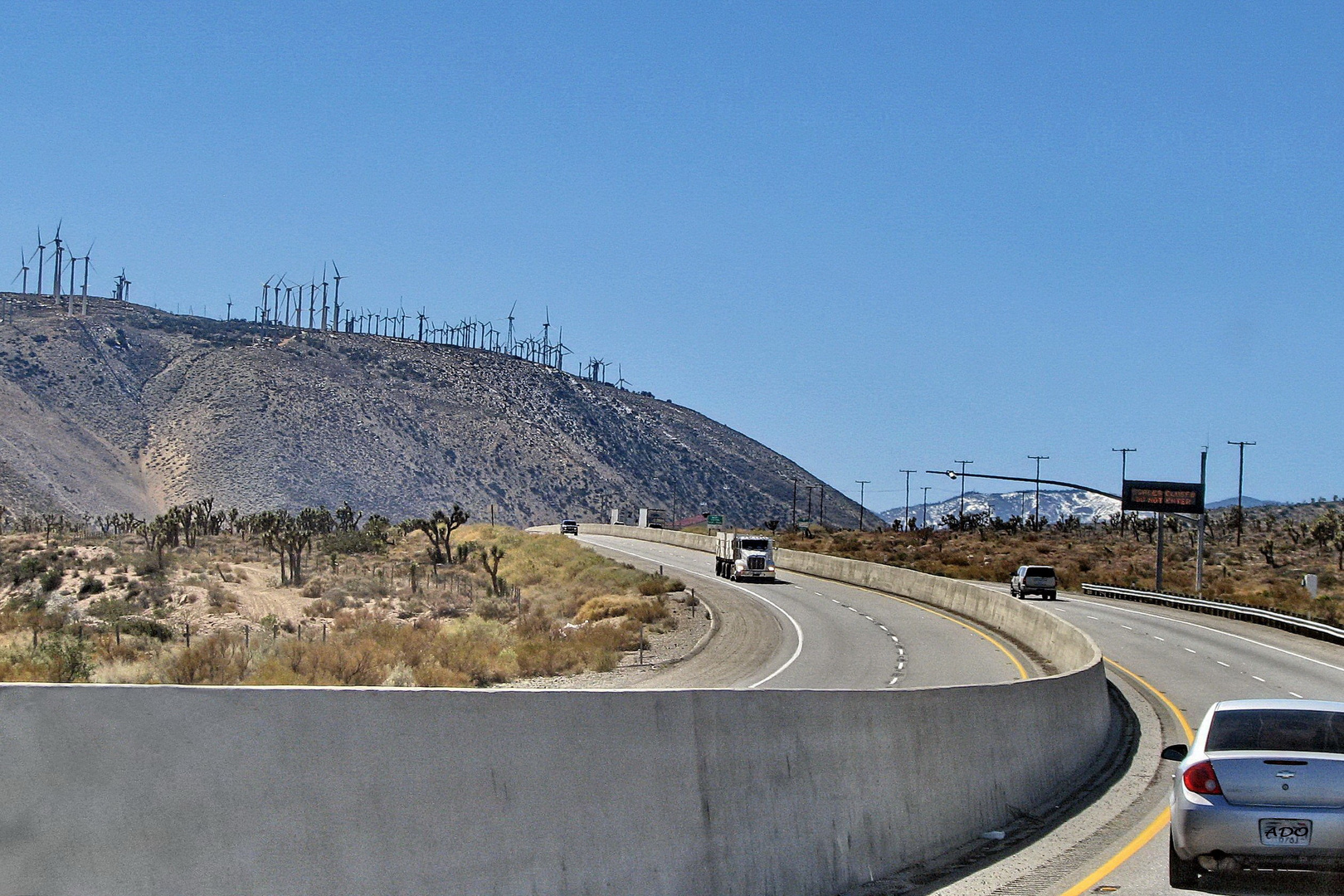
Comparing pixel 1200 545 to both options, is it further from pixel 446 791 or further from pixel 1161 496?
pixel 446 791

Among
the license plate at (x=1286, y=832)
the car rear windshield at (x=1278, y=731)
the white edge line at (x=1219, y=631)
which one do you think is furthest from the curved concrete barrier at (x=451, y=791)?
the white edge line at (x=1219, y=631)

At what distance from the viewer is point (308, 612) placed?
139ft

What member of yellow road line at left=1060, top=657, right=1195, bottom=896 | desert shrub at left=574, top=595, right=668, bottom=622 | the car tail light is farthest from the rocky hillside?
the car tail light

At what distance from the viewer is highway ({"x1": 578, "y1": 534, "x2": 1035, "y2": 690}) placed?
3044 cm

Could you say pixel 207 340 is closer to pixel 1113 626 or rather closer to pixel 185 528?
pixel 185 528

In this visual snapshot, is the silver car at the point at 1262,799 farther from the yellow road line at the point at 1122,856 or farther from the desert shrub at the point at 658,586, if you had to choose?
the desert shrub at the point at 658,586

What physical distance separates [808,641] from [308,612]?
15.2 m

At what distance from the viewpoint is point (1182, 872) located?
1030 cm

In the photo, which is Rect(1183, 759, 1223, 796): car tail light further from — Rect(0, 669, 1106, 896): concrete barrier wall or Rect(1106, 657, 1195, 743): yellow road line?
Rect(1106, 657, 1195, 743): yellow road line

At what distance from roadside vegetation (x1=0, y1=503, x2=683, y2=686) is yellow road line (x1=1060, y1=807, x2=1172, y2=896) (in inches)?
633

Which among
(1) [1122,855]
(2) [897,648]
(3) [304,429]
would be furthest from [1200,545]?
(3) [304,429]

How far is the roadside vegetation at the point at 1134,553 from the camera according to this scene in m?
68.8

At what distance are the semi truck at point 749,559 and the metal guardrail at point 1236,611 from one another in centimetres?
1561

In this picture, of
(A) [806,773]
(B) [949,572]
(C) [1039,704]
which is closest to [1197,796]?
(A) [806,773]
